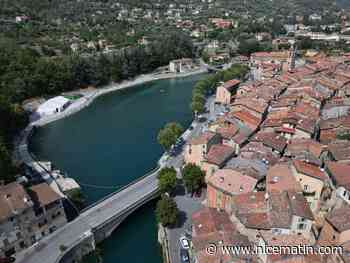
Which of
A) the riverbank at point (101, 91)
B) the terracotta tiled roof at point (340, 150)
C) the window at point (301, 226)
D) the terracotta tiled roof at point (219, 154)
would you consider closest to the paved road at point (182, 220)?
the terracotta tiled roof at point (219, 154)

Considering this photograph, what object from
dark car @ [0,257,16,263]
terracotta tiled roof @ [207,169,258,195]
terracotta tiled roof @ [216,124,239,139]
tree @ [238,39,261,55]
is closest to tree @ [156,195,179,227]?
terracotta tiled roof @ [207,169,258,195]

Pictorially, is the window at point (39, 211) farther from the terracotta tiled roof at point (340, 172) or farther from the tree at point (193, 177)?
the terracotta tiled roof at point (340, 172)

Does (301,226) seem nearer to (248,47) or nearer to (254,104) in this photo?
(254,104)

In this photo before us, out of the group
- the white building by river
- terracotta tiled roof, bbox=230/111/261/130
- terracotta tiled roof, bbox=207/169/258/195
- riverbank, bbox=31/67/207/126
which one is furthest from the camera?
the white building by river

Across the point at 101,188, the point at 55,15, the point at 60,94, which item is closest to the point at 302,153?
the point at 101,188

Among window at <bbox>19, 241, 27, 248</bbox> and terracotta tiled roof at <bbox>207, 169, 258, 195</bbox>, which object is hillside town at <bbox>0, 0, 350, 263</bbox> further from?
window at <bbox>19, 241, 27, 248</bbox>

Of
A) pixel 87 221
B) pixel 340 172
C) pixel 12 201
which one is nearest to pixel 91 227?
pixel 87 221

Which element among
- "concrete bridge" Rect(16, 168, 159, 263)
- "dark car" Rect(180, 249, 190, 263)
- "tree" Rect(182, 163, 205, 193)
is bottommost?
"dark car" Rect(180, 249, 190, 263)

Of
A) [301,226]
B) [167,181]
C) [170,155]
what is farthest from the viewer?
[170,155]
